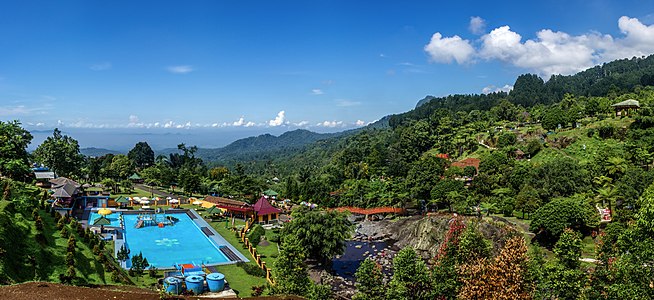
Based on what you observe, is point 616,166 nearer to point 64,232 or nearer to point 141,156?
point 64,232

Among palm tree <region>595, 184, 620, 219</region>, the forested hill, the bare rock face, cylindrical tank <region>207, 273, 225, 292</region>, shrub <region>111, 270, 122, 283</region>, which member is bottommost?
the bare rock face

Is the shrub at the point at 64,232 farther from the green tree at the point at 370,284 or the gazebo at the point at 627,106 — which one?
the gazebo at the point at 627,106

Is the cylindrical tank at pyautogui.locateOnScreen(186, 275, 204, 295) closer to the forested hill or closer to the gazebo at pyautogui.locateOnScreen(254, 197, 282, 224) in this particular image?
the gazebo at pyautogui.locateOnScreen(254, 197, 282, 224)

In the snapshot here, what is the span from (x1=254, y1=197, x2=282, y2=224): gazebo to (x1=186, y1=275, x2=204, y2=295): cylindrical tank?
18327 millimetres

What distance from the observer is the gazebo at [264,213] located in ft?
131

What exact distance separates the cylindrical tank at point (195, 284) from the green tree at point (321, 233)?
21.6ft

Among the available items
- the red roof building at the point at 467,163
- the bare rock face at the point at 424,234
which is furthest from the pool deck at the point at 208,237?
the red roof building at the point at 467,163

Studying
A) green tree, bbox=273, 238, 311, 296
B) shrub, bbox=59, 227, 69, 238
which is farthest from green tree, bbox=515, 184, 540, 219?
shrub, bbox=59, 227, 69, 238

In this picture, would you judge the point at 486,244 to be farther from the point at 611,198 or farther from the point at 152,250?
the point at 152,250

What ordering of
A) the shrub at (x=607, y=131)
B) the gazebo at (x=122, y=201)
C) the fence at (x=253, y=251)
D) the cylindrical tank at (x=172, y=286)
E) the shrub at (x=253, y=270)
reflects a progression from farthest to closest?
1. the shrub at (x=607, y=131)
2. the gazebo at (x=122, y=201)
3. the shrub at (x=253, y=270)
4. the fence at (x=253, y=251)
5. the cylindrical tank at (x=172, y=286)

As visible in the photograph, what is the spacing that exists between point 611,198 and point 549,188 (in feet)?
16.7

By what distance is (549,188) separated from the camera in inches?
1470

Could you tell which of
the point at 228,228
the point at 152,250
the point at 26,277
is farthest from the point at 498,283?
the point at 228,228

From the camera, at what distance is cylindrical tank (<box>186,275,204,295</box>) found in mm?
21062
